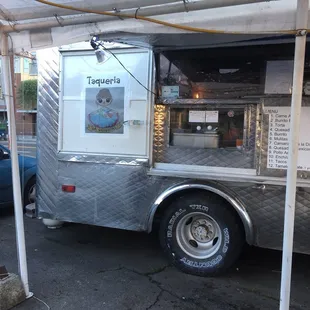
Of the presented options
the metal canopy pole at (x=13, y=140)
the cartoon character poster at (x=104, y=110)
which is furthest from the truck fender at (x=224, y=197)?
the metal canopy pole at (x=13, y=140)

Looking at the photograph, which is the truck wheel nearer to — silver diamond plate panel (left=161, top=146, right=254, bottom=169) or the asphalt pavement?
silver diamond plate panel (left=161, top=146, right=254, bottom=169)

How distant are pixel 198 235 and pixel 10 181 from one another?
4068 mm

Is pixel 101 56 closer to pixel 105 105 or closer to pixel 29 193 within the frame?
pixel 105 105

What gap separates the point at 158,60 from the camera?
4387mm

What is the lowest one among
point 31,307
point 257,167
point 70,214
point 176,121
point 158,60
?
point 31,307

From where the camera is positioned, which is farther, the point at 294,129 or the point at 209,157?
the point at 209,157

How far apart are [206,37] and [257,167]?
57.6 inches

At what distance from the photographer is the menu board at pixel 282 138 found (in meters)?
3.87

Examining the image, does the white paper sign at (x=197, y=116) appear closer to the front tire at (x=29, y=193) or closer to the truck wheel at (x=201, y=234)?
the truck wheel at (x=201, y=234)

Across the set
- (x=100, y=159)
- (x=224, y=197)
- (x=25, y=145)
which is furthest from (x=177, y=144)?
(x=25, y=145)

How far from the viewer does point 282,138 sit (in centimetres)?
397

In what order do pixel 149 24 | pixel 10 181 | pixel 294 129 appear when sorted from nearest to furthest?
pixel 294 129, pixel 149 24, pixel 10 181

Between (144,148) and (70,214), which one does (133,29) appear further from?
(70,214)

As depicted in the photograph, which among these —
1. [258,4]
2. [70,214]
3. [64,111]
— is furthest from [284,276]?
[64,111]
